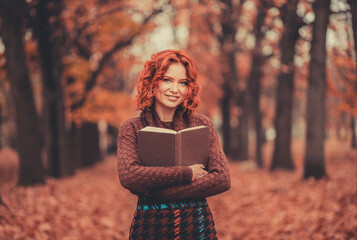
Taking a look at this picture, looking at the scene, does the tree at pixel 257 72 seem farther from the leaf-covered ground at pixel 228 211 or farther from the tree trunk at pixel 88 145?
the tree trunk at pixel 88 145

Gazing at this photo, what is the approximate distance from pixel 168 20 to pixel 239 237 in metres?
9.48

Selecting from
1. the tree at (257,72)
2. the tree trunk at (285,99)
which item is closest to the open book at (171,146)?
the tree trunk at (285,99)

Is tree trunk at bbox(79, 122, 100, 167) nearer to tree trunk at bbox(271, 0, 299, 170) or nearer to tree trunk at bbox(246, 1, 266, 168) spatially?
tree trunk at bbox(246, 1, 266, 168)

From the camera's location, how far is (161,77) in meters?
2.33

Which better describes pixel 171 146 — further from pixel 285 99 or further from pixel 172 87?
pixel 285 99

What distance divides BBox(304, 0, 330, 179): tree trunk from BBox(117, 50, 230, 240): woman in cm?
676

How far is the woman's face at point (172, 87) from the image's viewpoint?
232cm

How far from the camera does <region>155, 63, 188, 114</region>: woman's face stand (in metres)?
2.32

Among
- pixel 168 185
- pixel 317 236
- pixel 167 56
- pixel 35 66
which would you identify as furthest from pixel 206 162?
pixel 35 66

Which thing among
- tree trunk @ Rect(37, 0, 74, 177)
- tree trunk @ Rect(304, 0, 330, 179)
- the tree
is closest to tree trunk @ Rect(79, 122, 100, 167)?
tree trunk @ Rect(37, 0, 74, 177)

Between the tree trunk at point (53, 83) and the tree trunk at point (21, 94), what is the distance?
3.61ft

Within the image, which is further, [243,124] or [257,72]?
[243,124]

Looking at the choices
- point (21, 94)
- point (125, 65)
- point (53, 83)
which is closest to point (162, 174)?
point (21, 94)

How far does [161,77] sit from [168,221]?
102 cm
